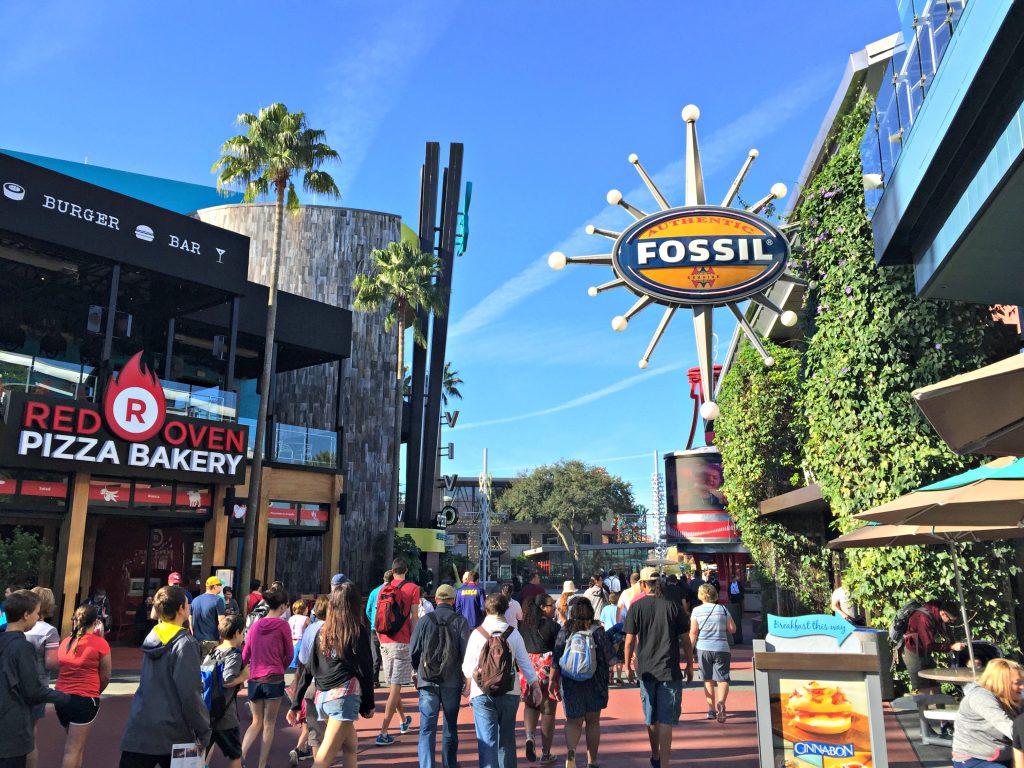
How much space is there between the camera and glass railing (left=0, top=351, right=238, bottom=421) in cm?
1772

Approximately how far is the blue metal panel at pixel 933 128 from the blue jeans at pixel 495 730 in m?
7.54

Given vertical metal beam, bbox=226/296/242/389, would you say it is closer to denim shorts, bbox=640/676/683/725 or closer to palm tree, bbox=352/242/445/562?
palm tree, bbox=352/242/445/562

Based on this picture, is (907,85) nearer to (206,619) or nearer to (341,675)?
(341,675)

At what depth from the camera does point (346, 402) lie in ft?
121

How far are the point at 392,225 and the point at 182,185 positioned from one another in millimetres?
22803

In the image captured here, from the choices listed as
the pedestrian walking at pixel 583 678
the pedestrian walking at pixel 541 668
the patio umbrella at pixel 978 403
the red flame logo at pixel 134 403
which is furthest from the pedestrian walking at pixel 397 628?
the red flame logo at pixel 134 403

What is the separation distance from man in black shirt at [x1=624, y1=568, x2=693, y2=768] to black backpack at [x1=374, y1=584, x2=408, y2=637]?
9.64 feet

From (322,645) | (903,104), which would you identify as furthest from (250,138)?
(322,645)

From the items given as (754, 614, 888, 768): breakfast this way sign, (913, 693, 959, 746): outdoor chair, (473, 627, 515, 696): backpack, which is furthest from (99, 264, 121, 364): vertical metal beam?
(913, 693, 959, 746): outdoor chair

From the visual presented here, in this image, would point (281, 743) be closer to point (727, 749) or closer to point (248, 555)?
point (727, 749)

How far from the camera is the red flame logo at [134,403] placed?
19.2 m

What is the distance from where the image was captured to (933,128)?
9.38 metres

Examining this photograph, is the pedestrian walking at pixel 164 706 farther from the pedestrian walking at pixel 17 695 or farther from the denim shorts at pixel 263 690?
the denim shorts at pixel 263 690

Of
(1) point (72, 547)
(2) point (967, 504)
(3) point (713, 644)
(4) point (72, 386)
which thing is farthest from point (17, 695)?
(4) point (72, 386)
